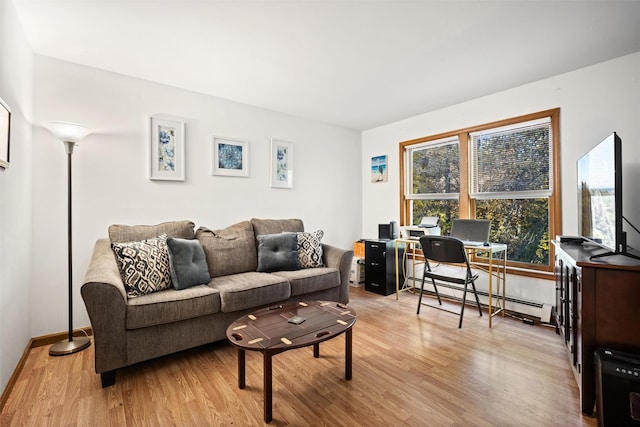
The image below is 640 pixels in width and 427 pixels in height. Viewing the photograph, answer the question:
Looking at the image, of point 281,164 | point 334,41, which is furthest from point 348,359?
point 281,164

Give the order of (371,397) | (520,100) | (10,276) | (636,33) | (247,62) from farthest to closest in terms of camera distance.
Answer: (520,100), (247,62), (636,33), (10,276), (371,397)

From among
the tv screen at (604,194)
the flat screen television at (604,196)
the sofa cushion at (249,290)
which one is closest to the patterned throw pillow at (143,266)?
the sofa cushion at (249,290)

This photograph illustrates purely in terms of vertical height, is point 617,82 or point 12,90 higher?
point 617,82

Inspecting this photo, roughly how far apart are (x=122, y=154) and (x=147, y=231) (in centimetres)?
82

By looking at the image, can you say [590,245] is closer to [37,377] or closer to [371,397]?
[371,397]

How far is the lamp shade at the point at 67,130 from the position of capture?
2.19 m

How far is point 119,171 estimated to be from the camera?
279 cm

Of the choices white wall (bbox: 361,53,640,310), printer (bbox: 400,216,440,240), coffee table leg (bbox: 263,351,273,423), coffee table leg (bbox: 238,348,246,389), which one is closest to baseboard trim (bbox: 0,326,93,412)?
coffee table leg (bbox: 238,348,246,389)

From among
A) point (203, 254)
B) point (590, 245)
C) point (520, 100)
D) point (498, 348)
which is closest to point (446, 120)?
point (520, 100)

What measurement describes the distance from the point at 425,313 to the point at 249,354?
6.26 ft

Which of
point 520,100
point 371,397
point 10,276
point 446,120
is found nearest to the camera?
point 371,397

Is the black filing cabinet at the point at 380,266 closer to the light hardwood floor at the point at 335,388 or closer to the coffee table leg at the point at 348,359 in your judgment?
the light hardwood floor at the point at 335,388

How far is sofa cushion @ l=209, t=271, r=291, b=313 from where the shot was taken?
233cm

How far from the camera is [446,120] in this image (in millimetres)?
3719
